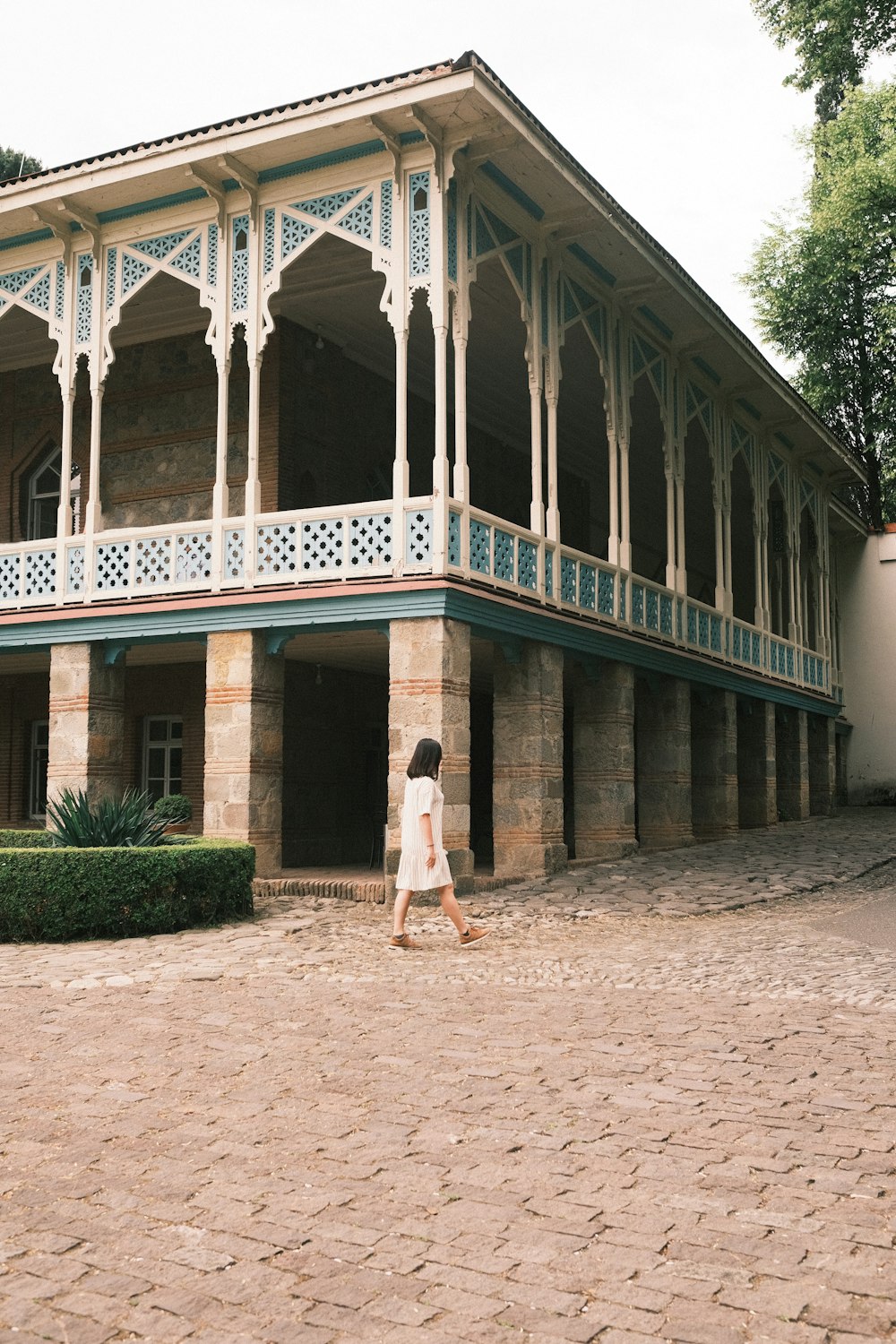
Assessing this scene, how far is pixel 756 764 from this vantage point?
2386 cm

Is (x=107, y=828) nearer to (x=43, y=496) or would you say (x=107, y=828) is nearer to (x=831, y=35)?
(x=43, y=496)

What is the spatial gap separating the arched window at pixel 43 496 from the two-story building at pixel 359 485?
0.18 feet

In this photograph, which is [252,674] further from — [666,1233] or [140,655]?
[666,1233]

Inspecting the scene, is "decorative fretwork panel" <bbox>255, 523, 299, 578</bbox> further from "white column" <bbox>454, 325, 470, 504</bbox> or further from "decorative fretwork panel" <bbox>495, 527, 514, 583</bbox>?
"decorative fretwork panel" <bbox>495, 527, 514, 583</bbox>

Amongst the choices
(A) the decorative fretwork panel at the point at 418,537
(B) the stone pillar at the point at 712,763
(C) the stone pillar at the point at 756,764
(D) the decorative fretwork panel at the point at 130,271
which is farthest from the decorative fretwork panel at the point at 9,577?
(C) the stone pillar at the point at 756,764

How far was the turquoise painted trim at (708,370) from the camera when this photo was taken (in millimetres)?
20953

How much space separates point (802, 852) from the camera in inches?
702

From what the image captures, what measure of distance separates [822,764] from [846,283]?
45.1 ft

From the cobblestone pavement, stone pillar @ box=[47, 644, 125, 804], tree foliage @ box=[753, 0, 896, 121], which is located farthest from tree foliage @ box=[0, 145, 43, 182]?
the cobblestone pavement

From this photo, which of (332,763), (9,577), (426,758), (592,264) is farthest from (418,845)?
(592,264)

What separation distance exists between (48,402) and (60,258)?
4.50 metres

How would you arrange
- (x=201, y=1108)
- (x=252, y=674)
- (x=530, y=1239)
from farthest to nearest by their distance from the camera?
(x=252, y=674), (x=201, y=1108), (x=530, y=1239)

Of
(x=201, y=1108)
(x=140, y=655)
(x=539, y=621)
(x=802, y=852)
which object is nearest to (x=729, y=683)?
(x=802, y=852)

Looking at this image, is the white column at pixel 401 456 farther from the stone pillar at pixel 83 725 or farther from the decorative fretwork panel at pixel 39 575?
the decorative fretwork panel at pixel 39 575
